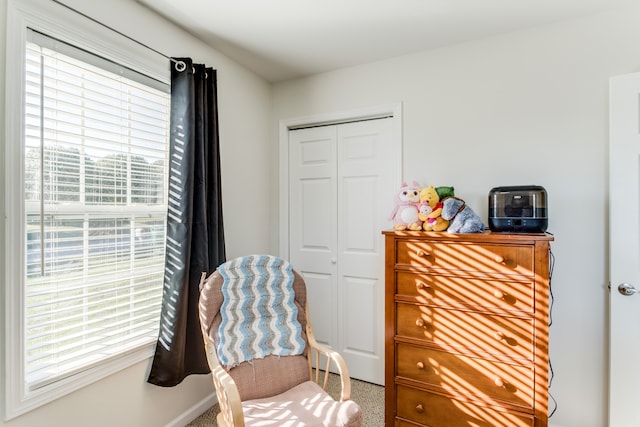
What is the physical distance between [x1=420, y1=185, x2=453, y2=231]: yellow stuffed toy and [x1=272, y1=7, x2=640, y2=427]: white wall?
12.8 inches

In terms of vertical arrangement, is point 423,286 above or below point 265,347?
above

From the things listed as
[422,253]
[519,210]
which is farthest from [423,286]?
[519,210]

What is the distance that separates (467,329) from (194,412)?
6.13ft

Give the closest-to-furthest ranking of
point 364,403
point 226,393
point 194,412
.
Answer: point 226,393, point 194,412, point 364,403

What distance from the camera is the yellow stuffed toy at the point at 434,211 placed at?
2.00 metres

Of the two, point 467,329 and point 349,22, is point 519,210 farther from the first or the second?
point 349,22

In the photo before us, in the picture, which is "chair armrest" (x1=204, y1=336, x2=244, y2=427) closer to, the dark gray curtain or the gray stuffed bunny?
the dark gray curtain

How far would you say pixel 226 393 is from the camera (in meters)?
1.38

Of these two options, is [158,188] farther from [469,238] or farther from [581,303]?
[581,303]

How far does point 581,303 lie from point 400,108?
1.76 m

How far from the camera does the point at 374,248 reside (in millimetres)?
2682

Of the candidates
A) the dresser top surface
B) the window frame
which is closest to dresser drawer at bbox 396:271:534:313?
the dresser top surface

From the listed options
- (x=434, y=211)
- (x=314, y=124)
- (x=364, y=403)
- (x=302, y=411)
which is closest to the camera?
(x=302, y=411)

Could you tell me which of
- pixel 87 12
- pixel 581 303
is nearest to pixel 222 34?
pixel 87 12
